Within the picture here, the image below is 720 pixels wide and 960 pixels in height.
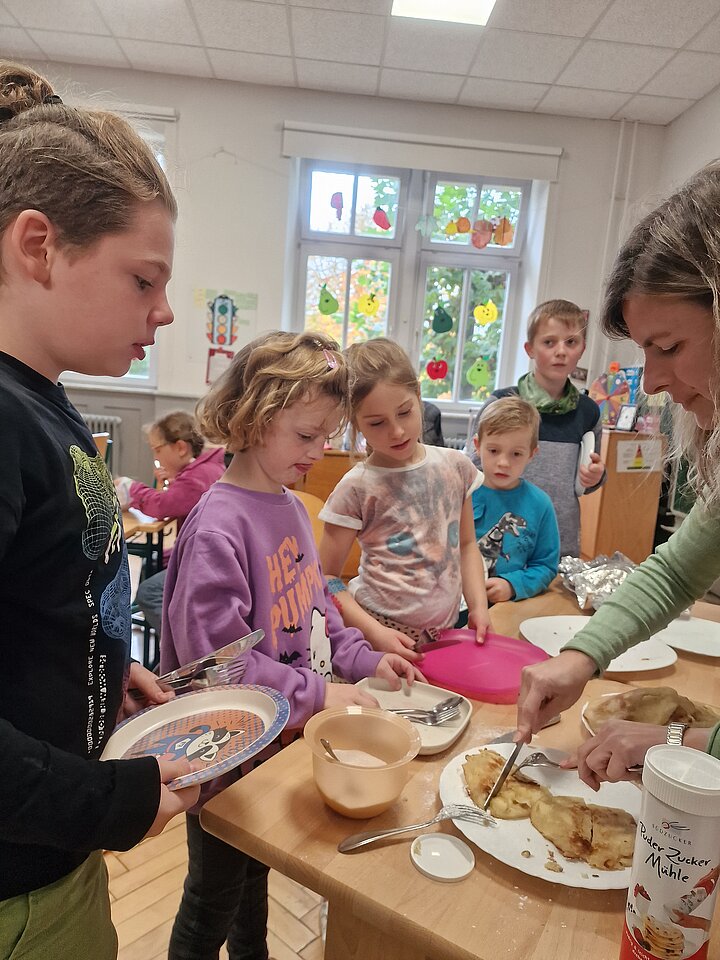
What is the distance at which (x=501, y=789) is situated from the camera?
73 cm

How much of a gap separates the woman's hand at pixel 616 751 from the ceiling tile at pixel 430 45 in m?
3.65

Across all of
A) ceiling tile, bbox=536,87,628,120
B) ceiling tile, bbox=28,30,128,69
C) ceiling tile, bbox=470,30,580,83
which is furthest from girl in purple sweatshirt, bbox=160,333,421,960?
ceiling tile, bbox=28,30,128,69

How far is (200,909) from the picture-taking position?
0.96 meters

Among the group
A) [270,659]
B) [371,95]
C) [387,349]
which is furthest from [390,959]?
[371,95]

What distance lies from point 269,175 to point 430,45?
Result: 1276 millimetres

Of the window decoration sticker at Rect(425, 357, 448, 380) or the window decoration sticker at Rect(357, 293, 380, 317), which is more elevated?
the window decoration sticker at Rect(357, 293, 380, 317)

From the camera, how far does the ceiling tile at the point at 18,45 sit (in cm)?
371

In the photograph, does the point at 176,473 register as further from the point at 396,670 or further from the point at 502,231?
the point at 502,231

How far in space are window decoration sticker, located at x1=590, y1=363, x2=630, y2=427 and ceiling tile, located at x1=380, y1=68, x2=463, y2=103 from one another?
2.02m

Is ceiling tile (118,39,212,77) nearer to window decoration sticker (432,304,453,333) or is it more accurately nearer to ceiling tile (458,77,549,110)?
ceiling tile (458,77,549,110)

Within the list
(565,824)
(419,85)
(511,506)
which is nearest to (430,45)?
(419,85)

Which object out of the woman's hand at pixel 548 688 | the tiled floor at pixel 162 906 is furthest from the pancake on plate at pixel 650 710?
the tiled floor at pixel 162 906

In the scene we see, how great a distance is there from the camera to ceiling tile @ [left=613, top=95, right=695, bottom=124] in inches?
152

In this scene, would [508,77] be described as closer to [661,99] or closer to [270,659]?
[661,99]
